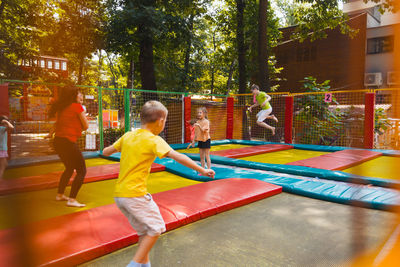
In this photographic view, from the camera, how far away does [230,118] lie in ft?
39.5

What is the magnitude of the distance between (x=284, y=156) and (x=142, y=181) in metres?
6.69

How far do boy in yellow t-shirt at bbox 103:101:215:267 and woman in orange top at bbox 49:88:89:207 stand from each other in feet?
6.09

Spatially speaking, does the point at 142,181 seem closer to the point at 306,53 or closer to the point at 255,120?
the point at 255,120

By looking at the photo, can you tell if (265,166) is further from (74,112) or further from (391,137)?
(391,137)

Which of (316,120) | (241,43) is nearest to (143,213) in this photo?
(316,120)

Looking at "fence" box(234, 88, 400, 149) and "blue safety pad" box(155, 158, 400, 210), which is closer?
"blue safety pad" box(155, 158, 400, 210)

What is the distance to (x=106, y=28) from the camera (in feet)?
38.0

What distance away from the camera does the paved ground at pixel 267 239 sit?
7.72 ft

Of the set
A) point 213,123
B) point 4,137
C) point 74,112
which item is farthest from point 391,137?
point 4,137

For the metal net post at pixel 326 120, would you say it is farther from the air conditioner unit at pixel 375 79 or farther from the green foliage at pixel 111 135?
the green foliage at pixel 111 135

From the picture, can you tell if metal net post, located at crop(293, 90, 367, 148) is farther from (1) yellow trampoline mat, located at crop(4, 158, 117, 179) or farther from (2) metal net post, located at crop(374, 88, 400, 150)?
(1) yellow trampoline mat, located at crop(4, 158, 117, 179)

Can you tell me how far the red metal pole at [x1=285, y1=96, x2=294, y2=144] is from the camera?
10.6m

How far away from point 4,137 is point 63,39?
1012cm

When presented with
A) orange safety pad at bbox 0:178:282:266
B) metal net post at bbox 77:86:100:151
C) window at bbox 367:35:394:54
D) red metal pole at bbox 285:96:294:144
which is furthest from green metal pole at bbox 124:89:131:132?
window at bbox 367:35:394:54
